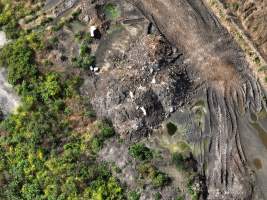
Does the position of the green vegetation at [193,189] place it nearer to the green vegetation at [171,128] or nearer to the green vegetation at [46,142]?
the green vegetation at [171,128]

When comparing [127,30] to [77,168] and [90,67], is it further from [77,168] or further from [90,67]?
[77,168]

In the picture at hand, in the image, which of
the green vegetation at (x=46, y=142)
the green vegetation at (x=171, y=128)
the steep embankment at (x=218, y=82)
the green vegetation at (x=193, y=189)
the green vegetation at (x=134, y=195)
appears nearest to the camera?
the green vegetation at (x=193, y=189)

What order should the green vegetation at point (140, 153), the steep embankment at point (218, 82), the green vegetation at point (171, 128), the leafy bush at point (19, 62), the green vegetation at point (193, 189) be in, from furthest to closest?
1. the leafy bush at point (19, 62)
2. the green vegetation at point (171, 128)
3. the green vegetation at point (140, 153)
4. the steep embankment at point (218, 82)
5. the green vegetation at point (193, 189)

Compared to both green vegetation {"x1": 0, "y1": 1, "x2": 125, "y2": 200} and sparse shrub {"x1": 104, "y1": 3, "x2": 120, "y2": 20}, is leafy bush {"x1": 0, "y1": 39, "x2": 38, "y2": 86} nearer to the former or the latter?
green vegetation {"x1": 0, "y1": 1, "x2": 125, "y2": 200}

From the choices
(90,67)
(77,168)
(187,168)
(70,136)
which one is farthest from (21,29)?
(187,168)

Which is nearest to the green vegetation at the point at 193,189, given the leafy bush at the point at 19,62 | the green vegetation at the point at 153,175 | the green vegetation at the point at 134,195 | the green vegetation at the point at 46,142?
the green vegetation at the point at 153,175

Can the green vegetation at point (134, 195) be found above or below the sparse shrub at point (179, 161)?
below

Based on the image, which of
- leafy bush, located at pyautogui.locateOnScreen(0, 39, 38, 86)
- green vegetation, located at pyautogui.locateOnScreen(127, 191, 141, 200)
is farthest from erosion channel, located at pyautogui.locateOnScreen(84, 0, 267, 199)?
leafy bush, located at pyautogui.locateOnScreen(0, 39, 38, 86)

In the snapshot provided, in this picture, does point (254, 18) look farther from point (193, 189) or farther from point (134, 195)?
point (134, 195)
